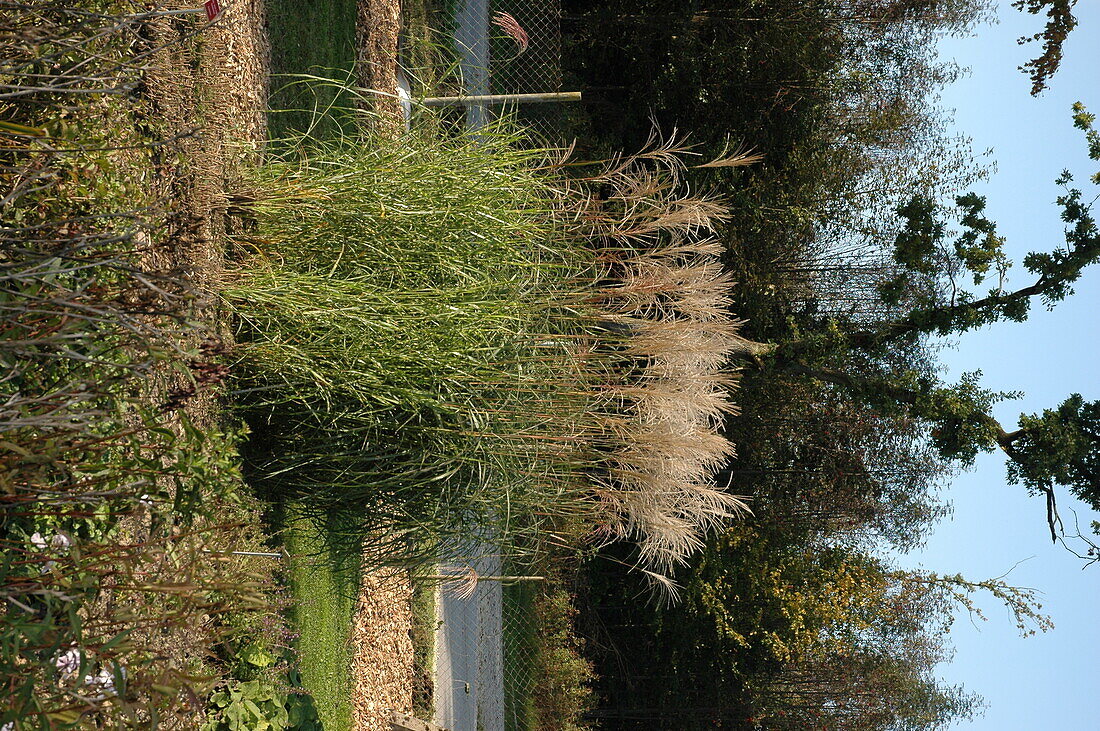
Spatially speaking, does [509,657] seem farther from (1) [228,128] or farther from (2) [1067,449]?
(1) [228,128]

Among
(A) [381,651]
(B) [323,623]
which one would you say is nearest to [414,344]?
(B) [323,623]

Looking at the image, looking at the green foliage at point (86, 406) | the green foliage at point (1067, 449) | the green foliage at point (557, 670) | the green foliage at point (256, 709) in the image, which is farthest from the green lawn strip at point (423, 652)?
the green foliage at point (1067, 449)

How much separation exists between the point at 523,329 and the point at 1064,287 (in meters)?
5.29

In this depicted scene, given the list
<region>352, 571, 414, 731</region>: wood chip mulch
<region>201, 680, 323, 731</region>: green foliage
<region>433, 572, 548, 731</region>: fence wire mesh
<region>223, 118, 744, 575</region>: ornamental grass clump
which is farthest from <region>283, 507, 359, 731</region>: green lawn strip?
<region>433, 572, 548, 731</region>: fence wire mesh

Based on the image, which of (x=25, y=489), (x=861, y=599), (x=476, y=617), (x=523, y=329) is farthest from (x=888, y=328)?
(x=25, y=489)

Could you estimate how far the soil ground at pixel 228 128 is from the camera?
3.12 metres

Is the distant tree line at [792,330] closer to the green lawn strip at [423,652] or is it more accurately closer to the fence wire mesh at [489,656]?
the fence wire mesh at [489,656]

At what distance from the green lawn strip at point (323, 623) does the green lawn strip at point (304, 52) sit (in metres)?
2.34

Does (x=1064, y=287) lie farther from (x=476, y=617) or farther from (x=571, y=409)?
(x=476, y=617)

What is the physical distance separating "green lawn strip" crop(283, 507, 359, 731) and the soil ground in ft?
0.71

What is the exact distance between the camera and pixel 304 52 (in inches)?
203

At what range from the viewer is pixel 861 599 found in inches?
322

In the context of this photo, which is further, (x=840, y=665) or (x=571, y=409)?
(x=840, y=665)

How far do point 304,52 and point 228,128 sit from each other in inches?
68.2
